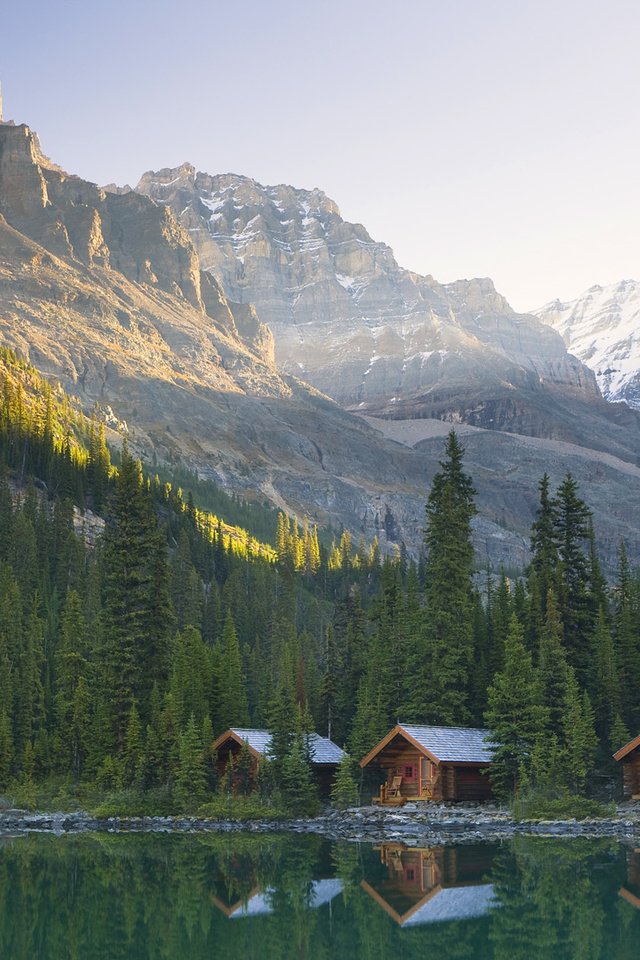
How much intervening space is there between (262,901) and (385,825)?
78.3 feet

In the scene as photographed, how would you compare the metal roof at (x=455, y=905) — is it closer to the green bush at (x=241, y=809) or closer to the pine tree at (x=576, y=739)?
the pine tree at (x=576, y=739)

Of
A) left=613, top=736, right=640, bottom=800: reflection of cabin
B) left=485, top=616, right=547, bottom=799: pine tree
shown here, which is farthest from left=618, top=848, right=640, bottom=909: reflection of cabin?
left=485, top=616, right=547, bottom=799: pine tree

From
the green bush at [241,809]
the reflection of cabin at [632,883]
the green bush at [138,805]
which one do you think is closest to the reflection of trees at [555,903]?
the reflection of cabin at [632,883]

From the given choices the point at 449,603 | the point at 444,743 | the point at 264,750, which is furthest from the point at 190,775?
the point at 449,603

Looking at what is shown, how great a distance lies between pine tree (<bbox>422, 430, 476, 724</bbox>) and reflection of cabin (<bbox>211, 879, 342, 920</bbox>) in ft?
108

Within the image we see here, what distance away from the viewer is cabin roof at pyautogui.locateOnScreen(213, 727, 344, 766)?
65.2m

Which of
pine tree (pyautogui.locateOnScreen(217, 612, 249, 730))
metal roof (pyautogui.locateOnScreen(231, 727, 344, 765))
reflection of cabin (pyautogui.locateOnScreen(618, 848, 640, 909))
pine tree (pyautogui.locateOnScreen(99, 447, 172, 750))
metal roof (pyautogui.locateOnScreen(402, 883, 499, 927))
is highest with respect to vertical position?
pine tree (pyautogui.locateOnScreen(99, 447, 172, 750))

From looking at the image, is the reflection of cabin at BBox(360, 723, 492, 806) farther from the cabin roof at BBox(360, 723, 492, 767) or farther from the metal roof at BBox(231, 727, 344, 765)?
the metal roof at BBox(231, 727, 344, 765)

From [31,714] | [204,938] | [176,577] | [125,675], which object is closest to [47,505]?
[176,577]

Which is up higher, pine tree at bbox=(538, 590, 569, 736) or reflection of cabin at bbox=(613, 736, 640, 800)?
pine tree at bbox=(538, 590, 569, 736)

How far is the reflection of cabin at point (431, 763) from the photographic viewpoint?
2424 inches

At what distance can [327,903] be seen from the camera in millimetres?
32875

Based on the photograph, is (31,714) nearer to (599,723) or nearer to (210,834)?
(210,834)

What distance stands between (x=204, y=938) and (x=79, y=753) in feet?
154
